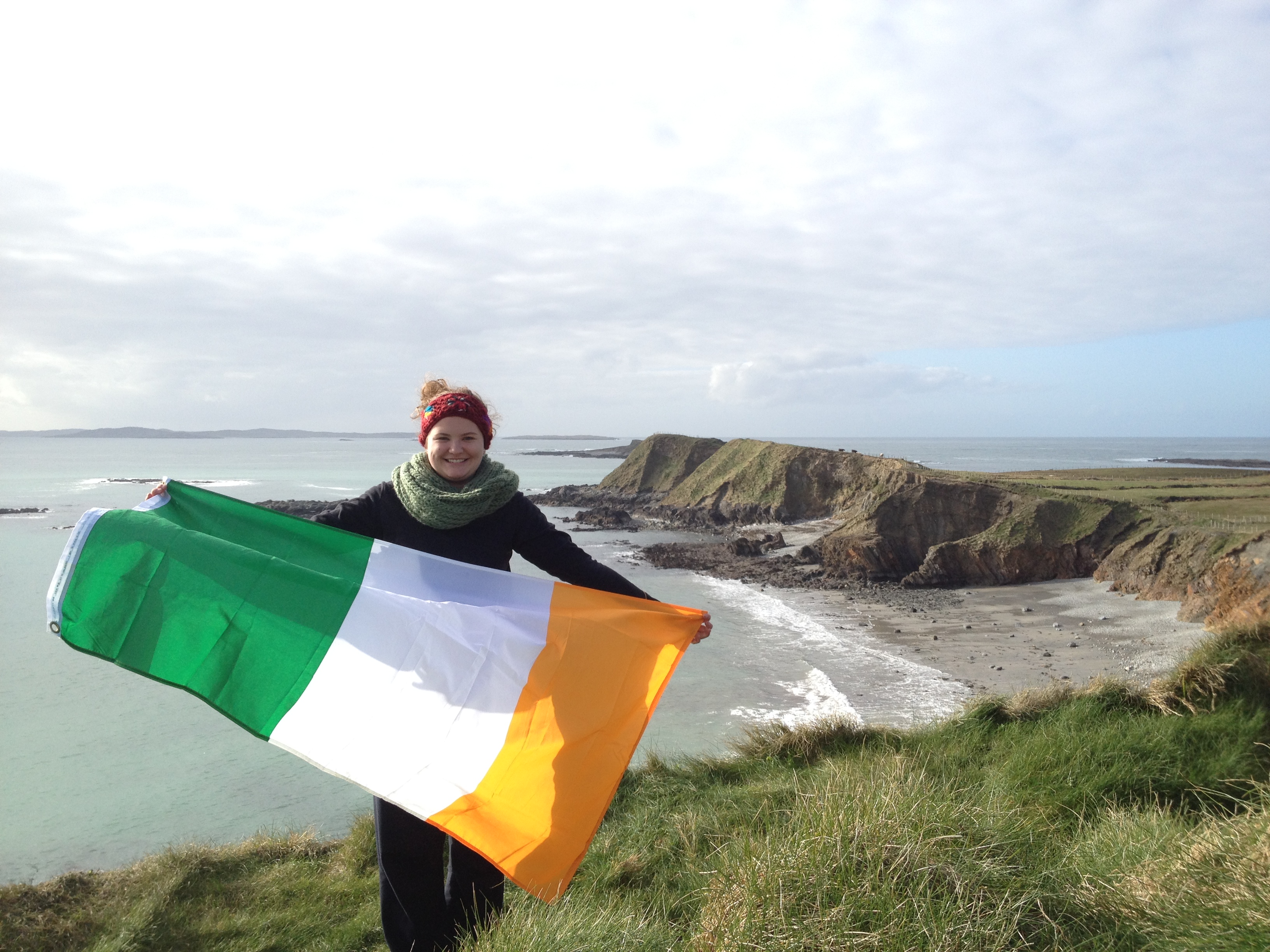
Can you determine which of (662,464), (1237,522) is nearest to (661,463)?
(662,464)

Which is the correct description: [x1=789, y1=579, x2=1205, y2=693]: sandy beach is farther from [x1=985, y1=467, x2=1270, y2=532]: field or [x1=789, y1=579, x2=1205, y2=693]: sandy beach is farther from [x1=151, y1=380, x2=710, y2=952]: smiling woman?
[x1=151, y1=380, x2=710, y2=952]: smiling woman

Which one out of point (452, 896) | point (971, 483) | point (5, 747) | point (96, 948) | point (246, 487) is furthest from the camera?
point (246, 487)

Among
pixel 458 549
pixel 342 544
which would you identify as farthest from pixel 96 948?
pixel 458 549

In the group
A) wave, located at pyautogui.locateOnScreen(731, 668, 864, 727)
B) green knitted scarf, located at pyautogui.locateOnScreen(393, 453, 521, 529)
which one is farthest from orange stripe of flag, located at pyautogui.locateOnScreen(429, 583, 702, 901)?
wave, located at pyautogui.locateOnScreen(731, 668, 864, 727)

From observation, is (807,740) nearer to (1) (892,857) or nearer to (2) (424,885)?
(1) (892,857)

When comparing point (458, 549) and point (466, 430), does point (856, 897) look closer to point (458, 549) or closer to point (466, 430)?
point (458, 549)

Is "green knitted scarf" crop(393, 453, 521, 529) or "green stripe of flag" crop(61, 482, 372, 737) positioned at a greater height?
"green knitted scarf" crop(393, 453, 521, 529)

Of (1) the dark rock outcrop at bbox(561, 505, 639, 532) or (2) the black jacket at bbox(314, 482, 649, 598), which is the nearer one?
(2) the black jacket at bbox(314, 482, 649, 598)

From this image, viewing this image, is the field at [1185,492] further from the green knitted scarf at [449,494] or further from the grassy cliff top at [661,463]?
the green knitted scarf at [449,494]
